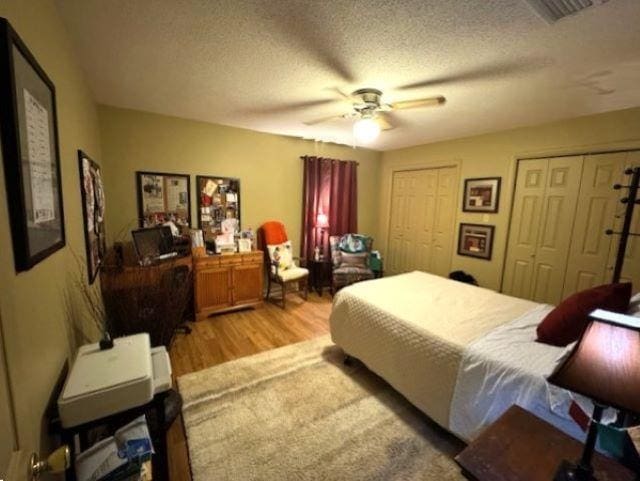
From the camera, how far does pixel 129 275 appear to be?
2.17 metres

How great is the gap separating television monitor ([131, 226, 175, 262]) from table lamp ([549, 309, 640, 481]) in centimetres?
310

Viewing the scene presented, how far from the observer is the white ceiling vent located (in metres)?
1.23

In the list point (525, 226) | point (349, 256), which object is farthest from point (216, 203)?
point (525, 226)

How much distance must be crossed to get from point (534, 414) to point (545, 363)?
0.29 m

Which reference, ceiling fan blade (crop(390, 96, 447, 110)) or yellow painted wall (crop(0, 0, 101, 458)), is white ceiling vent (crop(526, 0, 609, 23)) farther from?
yellow painted wall (crop(0, 0, 101, 458))

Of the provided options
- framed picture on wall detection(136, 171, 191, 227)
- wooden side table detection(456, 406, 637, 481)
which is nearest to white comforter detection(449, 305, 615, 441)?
wooden side table detection(456, 406, 637, 481)

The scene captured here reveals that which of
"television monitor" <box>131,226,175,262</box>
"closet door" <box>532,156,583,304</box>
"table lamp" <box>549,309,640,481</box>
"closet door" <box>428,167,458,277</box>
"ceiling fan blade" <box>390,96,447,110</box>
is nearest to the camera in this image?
"table lamp" <box>549,309,640,481</box>

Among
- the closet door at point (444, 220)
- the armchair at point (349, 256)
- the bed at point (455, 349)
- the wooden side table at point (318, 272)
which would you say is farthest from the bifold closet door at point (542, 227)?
the wooden side table at point (318, 272)

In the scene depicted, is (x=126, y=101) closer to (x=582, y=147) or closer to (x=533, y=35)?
(x=533, y=35)

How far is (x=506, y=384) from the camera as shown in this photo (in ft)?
4.60

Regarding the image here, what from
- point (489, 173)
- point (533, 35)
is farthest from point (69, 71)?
point (489, 173)

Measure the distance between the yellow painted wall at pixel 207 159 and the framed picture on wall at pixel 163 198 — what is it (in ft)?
0.21

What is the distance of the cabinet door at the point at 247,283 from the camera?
346 cm

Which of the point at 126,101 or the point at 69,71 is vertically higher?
the point at 126,101
